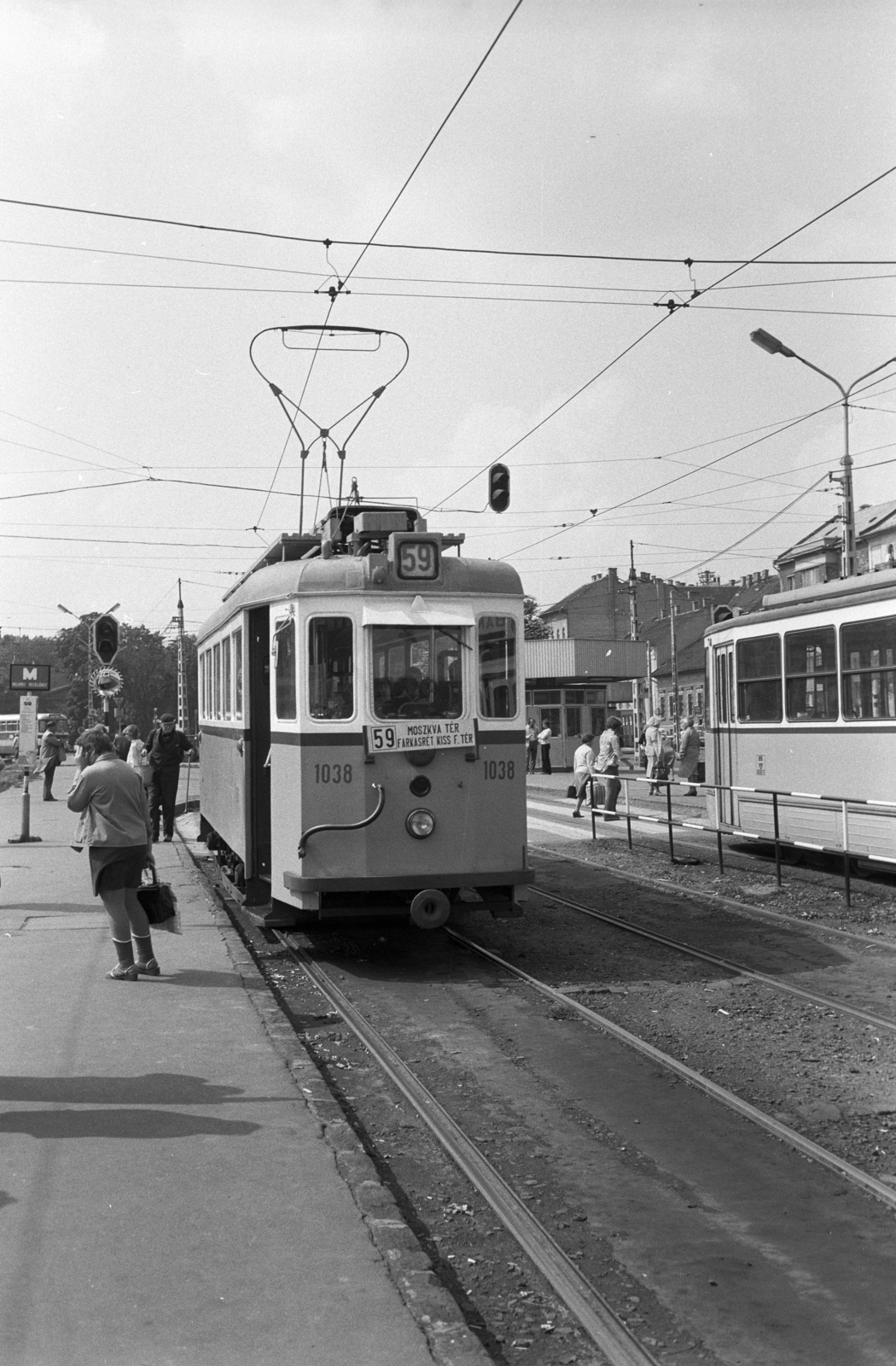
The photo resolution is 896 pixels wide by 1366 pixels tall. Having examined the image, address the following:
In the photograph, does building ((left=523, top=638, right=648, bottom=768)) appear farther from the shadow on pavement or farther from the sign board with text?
the shadow on pavement

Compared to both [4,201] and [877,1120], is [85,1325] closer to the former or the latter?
[877,1120]

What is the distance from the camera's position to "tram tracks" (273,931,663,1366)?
401cm

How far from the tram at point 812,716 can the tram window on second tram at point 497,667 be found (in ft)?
12.8

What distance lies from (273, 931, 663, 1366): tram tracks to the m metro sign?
13670 mm

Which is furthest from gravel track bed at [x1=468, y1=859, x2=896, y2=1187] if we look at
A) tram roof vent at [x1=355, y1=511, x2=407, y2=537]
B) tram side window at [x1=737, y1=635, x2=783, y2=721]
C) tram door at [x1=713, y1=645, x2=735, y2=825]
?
tram door at [x1=713, y1=645, x2=735, y2=825]

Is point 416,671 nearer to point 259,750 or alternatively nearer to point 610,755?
point 259,750

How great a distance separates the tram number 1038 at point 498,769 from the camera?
10320mm

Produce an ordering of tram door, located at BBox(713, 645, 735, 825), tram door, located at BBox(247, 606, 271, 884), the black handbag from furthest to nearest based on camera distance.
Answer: tram door, located at BBox(713, 645, 735, 825) → tram door, located at BBox(247, 606, 271, 884) → the black handbag

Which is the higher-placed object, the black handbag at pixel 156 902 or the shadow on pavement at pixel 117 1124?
the black handbag at pixel 156 902

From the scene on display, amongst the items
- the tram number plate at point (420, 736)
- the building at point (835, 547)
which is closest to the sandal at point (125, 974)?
the tram number plate at point (420, 736)

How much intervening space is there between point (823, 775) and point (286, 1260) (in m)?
12.1

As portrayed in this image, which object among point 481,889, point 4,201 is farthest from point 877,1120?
point 4,201

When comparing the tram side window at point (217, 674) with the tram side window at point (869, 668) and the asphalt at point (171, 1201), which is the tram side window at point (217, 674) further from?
the tram side window at point (869, 668)

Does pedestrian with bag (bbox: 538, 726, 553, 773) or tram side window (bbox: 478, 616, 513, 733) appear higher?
tram side window (bbox: 478, 616, 513, 733)
